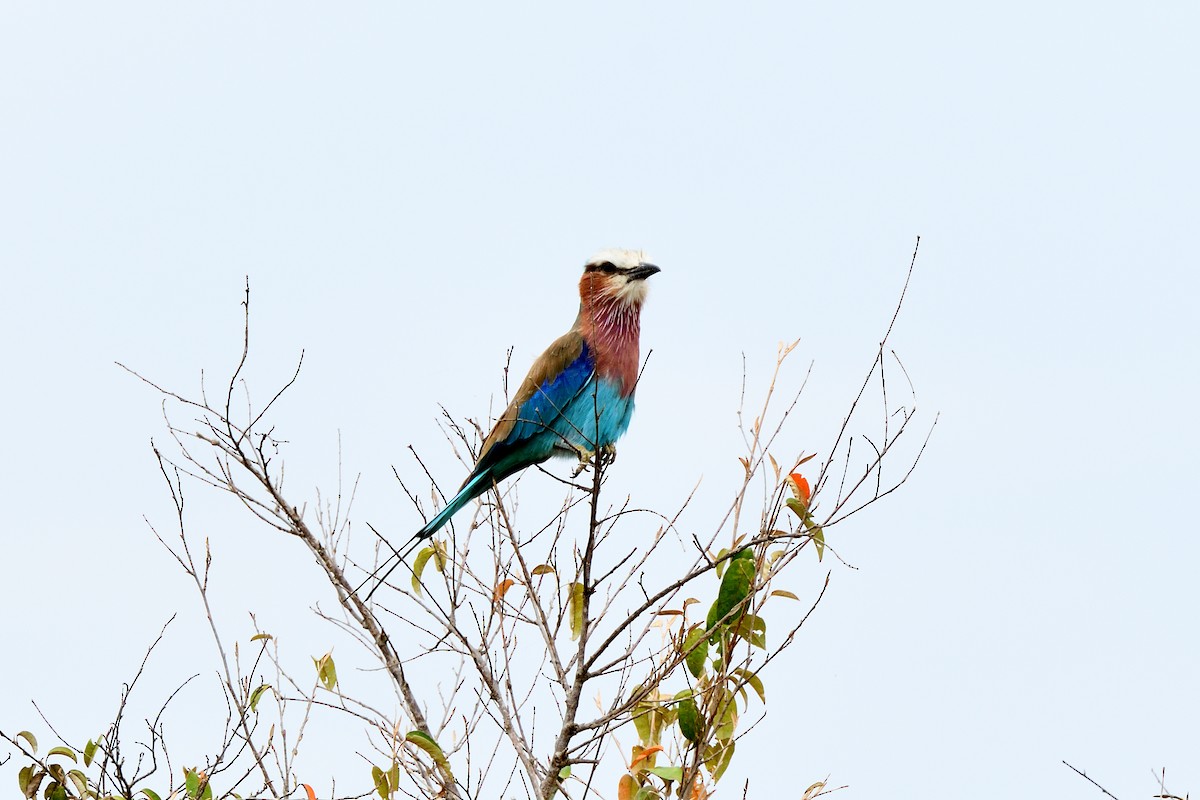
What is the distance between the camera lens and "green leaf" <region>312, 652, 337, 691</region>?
4.41 m

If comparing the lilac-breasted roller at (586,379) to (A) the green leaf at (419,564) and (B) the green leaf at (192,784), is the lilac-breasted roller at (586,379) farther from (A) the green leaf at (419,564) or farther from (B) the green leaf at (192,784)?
(B) the green leaf at (192,784)

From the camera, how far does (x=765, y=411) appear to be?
4145 millimetres

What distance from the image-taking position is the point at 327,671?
174 inches

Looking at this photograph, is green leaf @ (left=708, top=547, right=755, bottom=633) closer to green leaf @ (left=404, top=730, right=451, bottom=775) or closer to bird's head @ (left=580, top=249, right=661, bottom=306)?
green leaf @ (left=404, top=730, right=451, bottom=775)

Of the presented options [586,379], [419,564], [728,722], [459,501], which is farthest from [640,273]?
[728,722]

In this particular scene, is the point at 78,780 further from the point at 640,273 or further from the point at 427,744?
the point at 640,273

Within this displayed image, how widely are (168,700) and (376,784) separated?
4.27 ft

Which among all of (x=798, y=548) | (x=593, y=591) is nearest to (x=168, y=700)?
(x=593, y=591)

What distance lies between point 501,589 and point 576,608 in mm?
496

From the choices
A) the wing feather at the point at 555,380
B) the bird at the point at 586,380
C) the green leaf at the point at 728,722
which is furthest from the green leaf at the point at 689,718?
the wing feather at the point at 555,380

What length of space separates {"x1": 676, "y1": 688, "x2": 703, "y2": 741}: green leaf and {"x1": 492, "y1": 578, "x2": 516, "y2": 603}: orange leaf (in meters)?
1.01

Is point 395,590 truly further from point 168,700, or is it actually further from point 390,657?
point 168,700

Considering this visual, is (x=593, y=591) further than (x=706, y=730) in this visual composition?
Yes

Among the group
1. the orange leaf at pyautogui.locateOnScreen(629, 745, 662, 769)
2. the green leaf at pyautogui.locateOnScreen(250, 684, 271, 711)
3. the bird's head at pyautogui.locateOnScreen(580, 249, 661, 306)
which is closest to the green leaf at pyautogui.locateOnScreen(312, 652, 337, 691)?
the green leaf at pyautogui.locateOnScreen(250, 684, 271, 711)
